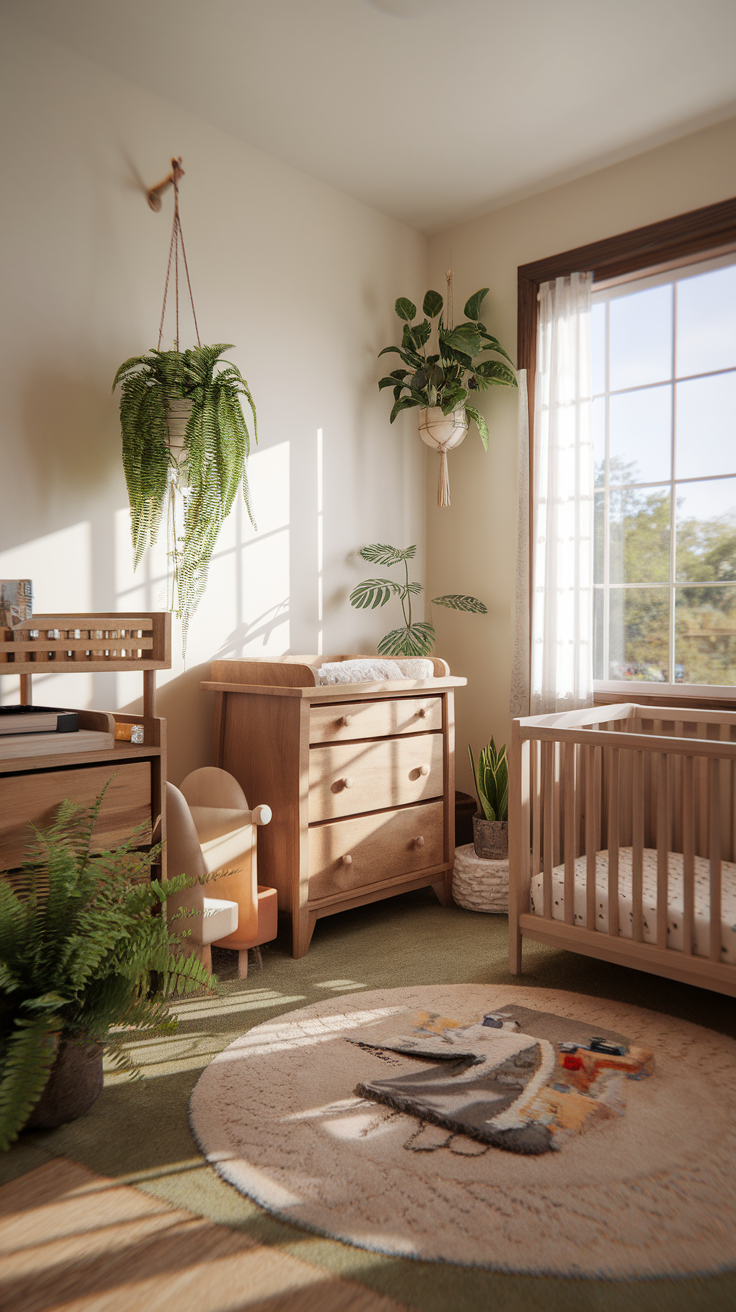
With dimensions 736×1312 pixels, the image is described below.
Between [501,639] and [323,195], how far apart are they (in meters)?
1.90

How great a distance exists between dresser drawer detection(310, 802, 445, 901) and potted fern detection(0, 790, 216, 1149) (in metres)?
0.85

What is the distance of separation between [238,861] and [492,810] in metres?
1.06

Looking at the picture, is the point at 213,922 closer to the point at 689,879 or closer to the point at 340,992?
the point at 340,992

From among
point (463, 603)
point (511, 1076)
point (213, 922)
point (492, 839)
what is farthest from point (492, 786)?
point (511, 1076)

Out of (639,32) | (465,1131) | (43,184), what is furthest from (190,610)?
(639,32)

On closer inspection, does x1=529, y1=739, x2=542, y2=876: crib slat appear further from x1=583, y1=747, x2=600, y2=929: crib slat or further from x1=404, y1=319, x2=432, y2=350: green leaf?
x1=404, y1=319, x2=432, y2=350: green leaf

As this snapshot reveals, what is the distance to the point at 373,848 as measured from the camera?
2590mm

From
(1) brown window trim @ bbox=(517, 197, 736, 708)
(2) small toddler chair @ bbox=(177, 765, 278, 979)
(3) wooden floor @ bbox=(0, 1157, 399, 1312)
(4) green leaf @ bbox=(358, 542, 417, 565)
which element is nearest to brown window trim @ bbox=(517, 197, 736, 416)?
(1) brown window trim @ bbox=(517, 197, 736, 708)

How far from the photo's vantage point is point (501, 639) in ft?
11.0

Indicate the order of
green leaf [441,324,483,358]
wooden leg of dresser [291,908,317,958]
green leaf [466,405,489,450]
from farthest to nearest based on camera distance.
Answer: green leaf [466,405,489,450] → green leaf [441,324,483,358] → wooden leg of dresser [291,908,317,958]

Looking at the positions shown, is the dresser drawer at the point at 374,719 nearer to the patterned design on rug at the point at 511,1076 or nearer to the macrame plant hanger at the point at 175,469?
the macrame plant hanger at the point at 175,469

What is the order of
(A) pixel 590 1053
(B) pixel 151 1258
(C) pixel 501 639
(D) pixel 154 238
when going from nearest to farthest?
(B) pixel 151 1258 < (A) pixel 590 1053 < (D) pixel 154 238 < (C) pixel 501 639

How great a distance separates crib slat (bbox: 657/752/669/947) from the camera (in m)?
1.92

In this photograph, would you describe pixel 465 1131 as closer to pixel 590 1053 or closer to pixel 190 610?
pixel 590 1053
